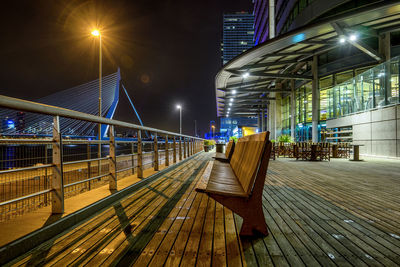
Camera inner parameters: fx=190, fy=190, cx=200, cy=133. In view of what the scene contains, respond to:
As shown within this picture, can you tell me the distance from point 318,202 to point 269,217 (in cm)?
118

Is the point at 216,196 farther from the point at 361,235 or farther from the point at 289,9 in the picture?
the point at 289,9

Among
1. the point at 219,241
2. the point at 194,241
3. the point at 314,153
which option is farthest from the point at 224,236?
the point at 314,153

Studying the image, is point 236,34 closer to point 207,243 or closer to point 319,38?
point 319,38

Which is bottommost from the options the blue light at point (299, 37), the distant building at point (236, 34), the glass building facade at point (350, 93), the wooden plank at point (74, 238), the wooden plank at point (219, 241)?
the wooden plank at point (219, 241)

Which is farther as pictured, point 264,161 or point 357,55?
point 357,55

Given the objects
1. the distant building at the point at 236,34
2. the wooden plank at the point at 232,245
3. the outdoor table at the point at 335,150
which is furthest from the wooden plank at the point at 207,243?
the distant building at the point at 236,34

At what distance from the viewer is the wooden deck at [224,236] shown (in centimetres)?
162

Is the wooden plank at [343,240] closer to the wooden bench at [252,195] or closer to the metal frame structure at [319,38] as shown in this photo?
the wooden bench at [252,195]

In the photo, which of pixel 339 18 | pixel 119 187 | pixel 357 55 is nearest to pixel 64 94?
pixel 119 187

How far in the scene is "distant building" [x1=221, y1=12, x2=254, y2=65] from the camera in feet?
357

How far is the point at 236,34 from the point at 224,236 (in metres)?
125

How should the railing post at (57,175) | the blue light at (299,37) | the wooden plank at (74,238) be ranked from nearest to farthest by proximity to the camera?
the wooden plank at (74,238) < the railing post at (57,175) < the blue light at (299,37)

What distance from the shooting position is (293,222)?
91.4 inches

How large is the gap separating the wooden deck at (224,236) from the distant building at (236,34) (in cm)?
11466
